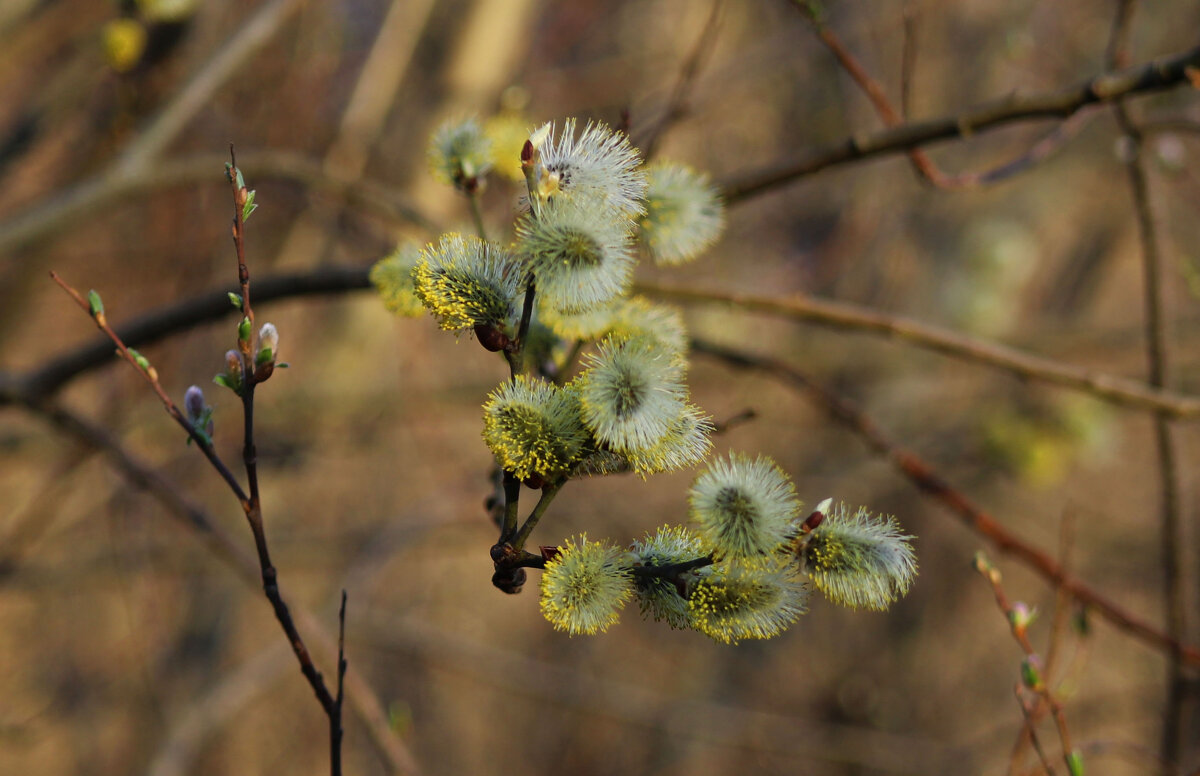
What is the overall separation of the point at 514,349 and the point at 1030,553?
47.4 inches

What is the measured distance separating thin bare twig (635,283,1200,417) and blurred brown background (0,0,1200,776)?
189 mm

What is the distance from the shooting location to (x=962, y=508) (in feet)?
5.29

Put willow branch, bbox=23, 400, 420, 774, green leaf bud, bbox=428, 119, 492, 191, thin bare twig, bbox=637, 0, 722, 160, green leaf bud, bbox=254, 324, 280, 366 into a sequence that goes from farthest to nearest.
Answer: thin bare twig, bbox=637, 0, 722, 160 → willow branch, bbox=23, 400, 420, 774 → green leaf bud, bbox=428, 119, 492, 191 → green leaf bud, bbox=254, 324, 280, 366

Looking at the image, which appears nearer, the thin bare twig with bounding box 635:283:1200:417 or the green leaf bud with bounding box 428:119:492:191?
the green leaf bud with bounding box 428:119:492:191

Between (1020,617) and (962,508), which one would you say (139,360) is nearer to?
(1020,617)

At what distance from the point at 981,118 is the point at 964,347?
0.42 meters

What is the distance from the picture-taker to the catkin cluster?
78 centimetres

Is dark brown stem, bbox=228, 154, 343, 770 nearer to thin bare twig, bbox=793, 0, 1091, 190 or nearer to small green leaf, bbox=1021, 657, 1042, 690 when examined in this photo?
small green leaf, bbox=1021, 657, 1042, 690

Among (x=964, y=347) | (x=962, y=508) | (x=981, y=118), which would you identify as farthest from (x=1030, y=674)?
(x=981, y=118)

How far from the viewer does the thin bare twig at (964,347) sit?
1543mm

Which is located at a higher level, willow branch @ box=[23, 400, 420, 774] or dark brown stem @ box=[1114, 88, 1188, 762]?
dark brown stem @ box=[1114, 88, 1188, 762]

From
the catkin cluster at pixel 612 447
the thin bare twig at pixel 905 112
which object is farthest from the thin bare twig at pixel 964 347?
the catkin cluster at pixel 612 447

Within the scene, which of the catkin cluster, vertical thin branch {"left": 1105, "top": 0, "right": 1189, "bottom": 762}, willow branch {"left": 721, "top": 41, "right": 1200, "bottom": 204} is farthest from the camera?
vertical thin branch {"left": 1105, "top": 0, "right": 1189, "bottom": 762}

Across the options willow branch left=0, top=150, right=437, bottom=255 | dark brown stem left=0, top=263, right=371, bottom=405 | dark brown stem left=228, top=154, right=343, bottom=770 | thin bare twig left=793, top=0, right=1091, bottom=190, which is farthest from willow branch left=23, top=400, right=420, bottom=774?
thin bare twig left=793, top=0, right=1091, bottom=190
